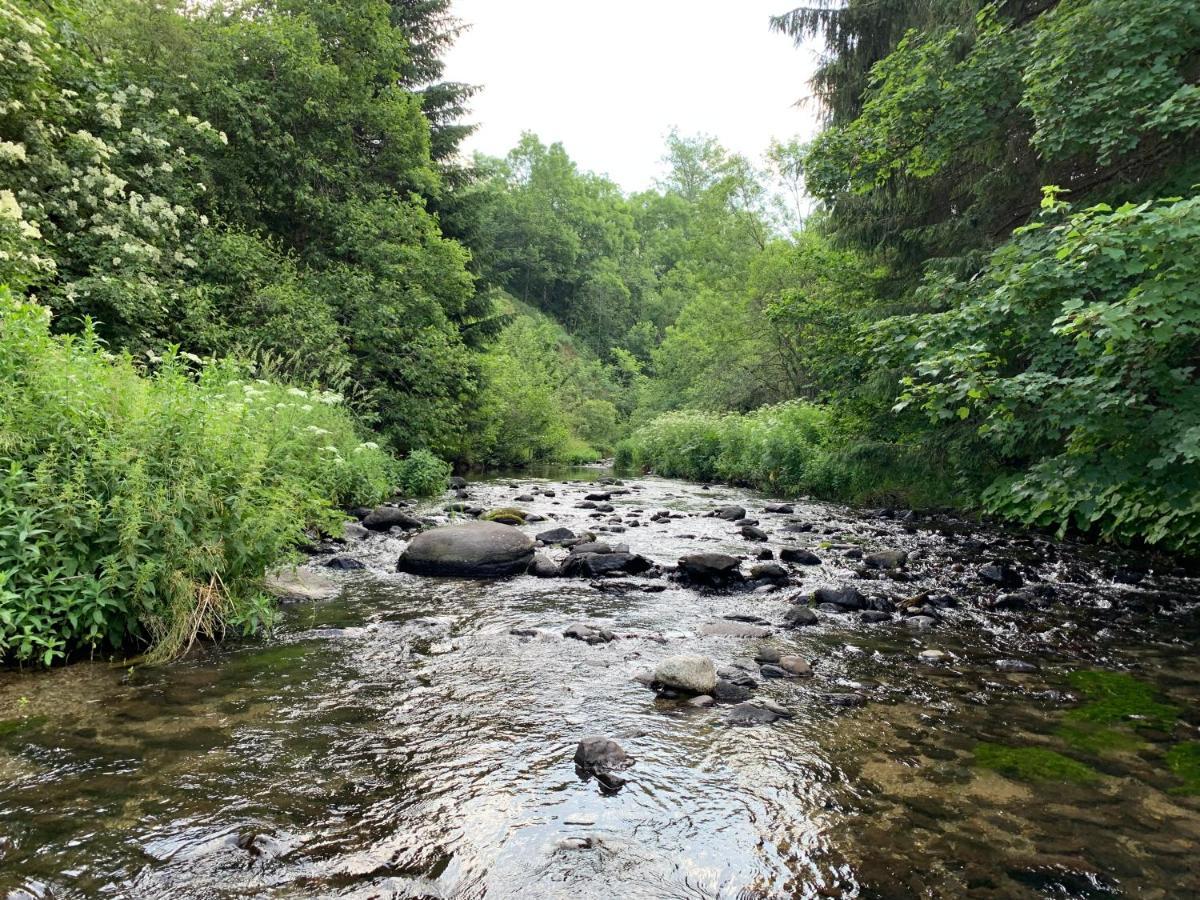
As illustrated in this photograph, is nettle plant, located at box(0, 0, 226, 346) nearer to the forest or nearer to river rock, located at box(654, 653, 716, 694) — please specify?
the forest

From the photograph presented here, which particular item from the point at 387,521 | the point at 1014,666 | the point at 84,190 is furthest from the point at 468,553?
the point at 84,190

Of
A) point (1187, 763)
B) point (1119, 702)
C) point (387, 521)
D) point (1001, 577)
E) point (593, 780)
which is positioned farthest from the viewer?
point (387, 521)

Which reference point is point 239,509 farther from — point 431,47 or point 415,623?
point 431,47

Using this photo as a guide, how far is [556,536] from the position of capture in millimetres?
11133

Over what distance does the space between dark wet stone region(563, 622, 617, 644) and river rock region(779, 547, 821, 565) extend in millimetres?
4265

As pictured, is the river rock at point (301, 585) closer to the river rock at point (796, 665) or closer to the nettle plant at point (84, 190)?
the river rock at point (796, 665)

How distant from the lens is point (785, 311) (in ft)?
44.9

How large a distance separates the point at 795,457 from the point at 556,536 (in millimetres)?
9619

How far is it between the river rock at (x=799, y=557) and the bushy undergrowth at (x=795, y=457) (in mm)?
4300

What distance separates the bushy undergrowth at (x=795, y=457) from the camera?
44.4ft

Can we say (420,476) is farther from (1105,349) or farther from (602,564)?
(1105,349)

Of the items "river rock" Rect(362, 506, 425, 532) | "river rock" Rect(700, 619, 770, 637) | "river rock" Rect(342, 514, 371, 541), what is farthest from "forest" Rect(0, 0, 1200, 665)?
"river rock" Rect(700, 619, 770, 637)

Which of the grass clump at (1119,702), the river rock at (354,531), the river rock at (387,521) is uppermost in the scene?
the grass clump at (1119,702)

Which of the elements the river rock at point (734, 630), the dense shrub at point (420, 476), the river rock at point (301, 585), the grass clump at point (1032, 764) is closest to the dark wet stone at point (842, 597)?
the river rock at point (734, 630)
